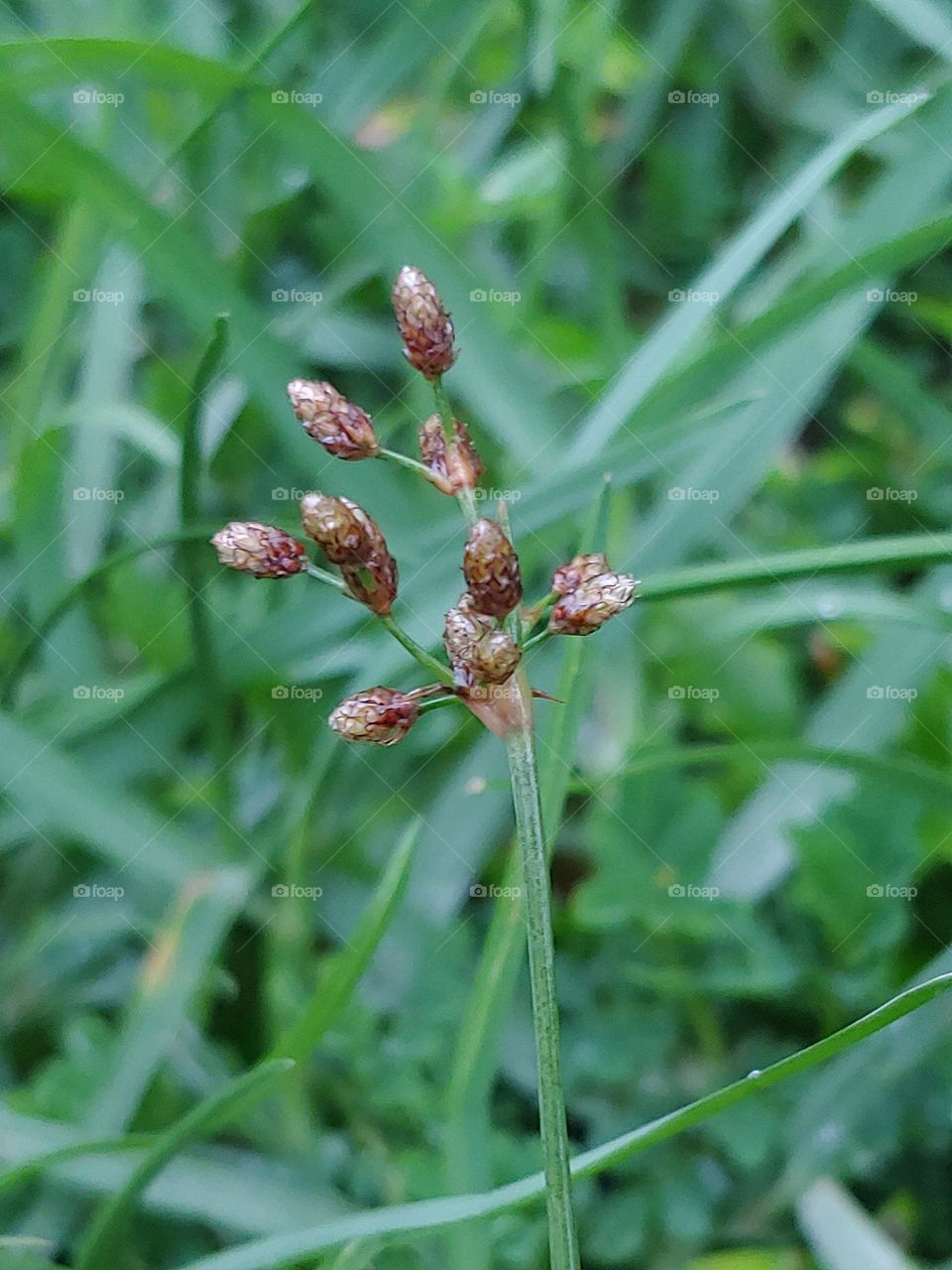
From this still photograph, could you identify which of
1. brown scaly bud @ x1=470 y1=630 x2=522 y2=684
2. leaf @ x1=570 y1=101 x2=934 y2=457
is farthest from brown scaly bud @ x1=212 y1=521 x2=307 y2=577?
leaf @ x1=570 y1=101 x2=934 y2=457

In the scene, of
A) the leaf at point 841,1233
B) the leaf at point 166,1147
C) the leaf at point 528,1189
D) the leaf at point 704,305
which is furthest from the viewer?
the leaf at point 704,305

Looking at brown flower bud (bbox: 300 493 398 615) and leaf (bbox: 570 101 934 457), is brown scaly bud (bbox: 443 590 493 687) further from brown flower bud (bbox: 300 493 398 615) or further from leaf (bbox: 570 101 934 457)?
leaf (bbox: 570 101 934 457)

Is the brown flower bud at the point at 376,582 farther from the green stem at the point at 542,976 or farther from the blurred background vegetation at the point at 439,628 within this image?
the blurred background vegetation at the point at 439,628

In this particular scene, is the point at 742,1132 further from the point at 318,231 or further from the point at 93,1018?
the point at 318,231

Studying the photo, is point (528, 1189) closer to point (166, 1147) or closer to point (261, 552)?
point (166, 1147)

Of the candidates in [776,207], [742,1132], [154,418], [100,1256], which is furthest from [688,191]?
[100,1256]

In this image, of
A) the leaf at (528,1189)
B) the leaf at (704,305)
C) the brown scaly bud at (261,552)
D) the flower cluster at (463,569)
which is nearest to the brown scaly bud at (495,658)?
the flower cluster at (463,569)

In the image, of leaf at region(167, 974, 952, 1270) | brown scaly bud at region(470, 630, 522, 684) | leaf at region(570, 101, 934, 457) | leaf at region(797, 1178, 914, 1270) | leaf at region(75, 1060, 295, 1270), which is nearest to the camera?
brown scaly bud at region(470, 630, 522, 684)

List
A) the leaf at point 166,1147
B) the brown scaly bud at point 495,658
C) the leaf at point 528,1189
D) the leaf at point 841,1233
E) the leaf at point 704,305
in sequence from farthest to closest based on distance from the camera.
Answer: the leaf at point 704,305, the leaf at point 841,1233, the leaf at point 166,1147, the leaf at point 528,1189, the brown scaly bud at point 495,658
